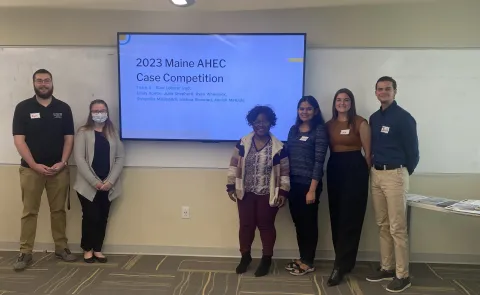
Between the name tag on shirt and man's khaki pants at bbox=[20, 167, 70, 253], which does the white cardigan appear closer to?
man's khaki pants at bbox=[20, 167, 70, 253]

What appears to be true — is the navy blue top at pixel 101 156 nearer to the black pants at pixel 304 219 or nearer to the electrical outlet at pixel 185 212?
the electrical outlet at pixel 185 212

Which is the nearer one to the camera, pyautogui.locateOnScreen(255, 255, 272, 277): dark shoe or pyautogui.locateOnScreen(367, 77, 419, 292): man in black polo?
pyautogui.locateOnScreen(367, 77, 419, 292): man in black polo

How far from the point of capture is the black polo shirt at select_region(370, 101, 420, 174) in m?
2.98

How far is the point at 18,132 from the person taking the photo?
11.1ft

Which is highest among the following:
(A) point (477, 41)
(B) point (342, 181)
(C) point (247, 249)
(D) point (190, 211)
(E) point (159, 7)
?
(E) point (159, 7)

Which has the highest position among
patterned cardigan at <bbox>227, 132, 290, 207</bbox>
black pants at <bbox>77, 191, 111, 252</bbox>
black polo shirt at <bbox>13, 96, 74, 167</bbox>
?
black polo shirt at <bbox>13, 96, 74, 167</bbox>

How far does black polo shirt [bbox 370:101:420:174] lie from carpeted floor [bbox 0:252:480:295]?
99 cm

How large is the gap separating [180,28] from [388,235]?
8.33 ft

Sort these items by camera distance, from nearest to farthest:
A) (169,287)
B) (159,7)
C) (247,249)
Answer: (169,287)
(247,249)
(159,7)

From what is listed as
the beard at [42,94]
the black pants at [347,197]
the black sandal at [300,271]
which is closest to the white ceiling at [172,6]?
the beard at [42,94]

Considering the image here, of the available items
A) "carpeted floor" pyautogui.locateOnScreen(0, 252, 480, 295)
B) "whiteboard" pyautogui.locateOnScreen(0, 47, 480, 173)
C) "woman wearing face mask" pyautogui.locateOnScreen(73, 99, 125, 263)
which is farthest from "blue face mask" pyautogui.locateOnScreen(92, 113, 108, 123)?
"carpeted floor" pyautogui.locateOnScreen(0, 252, 480, 295)

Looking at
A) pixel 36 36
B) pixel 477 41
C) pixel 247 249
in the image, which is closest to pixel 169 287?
pixel 247 249

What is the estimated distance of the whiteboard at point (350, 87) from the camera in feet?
11.6

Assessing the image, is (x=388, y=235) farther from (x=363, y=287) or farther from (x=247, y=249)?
(x=247, y=249)
